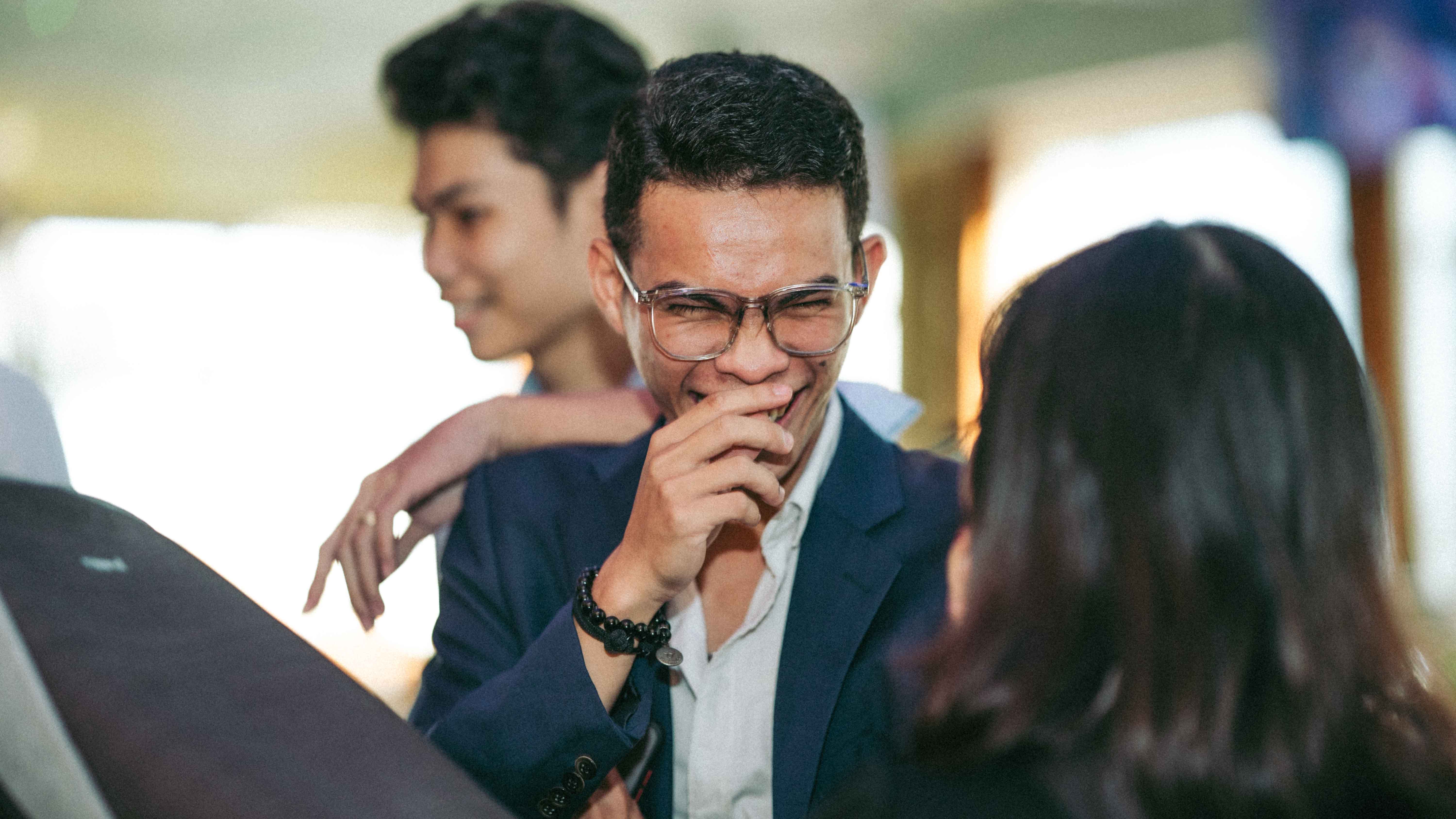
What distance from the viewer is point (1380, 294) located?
5.47 metres

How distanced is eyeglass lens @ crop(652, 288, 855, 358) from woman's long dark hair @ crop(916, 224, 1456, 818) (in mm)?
488

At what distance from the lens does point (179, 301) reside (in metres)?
7.76

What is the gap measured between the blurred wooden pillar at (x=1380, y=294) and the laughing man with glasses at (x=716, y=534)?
16.3 feet

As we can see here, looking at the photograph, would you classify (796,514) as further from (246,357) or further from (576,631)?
(246,357)

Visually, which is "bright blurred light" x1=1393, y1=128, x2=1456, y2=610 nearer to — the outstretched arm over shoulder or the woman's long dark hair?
the outstretched arm over shoulder

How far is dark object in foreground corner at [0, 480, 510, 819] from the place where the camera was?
0.76 metres

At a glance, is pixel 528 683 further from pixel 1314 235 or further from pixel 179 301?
pixel 179 301

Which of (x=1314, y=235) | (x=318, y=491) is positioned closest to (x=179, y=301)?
(x=318, y=491)

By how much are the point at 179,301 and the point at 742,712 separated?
7.65m

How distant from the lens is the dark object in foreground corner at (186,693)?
0.76 meters

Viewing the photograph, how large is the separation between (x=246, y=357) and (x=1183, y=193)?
631 centimetres

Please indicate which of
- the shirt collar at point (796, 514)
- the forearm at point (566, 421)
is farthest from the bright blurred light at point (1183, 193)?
the shirt collar at point (796, 514)

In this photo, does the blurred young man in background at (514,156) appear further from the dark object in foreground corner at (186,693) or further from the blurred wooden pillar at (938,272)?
the blurred wooden pillar at (938,272)

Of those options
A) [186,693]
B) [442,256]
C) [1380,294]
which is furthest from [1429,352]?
[186,693]
